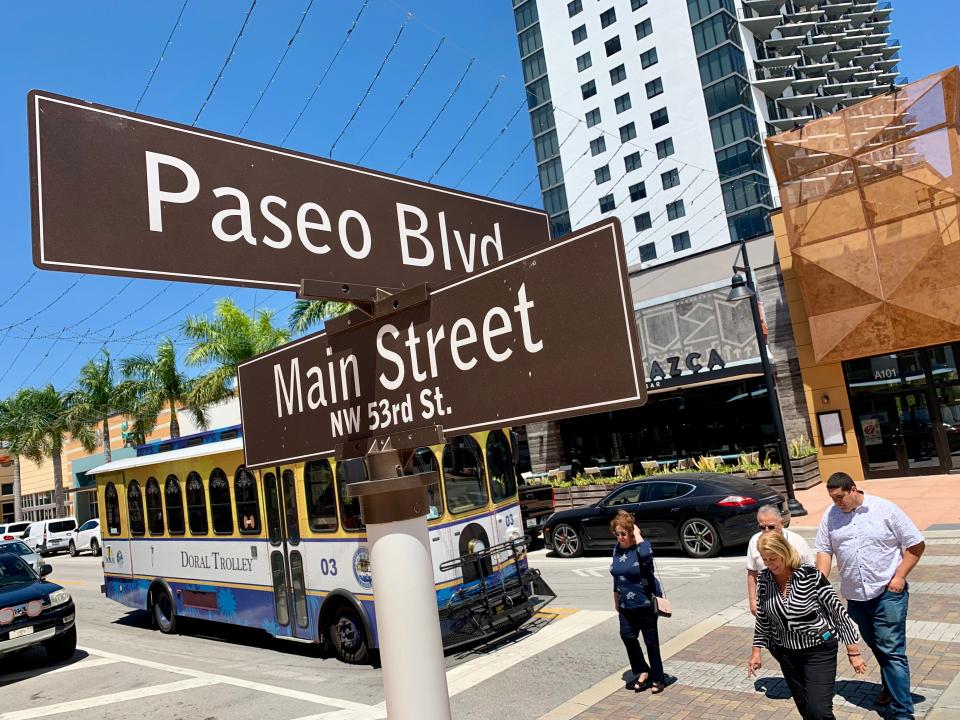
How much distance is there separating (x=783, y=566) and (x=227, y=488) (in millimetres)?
8703

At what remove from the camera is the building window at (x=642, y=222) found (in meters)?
58.7

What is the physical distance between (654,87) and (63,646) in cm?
5718

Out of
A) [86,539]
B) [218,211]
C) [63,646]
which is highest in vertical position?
[218,211]

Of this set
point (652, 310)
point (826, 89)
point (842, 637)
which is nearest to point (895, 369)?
point (652, 310)

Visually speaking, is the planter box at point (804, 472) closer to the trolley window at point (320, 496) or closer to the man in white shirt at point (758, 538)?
the trolley window at point (320, 496)

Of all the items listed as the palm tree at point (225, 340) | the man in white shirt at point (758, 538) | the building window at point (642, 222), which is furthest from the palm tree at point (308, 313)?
the building window at point (642, 222)

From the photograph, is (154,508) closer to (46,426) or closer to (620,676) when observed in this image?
→ (620,676)

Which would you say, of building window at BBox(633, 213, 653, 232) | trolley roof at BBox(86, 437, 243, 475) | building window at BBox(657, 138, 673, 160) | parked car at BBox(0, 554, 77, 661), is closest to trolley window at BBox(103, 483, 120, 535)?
trolley roof at BBox(86, 437, 243, 475)

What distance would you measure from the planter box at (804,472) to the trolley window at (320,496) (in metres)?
14.1

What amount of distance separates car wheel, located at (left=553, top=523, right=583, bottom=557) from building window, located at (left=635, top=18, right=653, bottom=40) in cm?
5353

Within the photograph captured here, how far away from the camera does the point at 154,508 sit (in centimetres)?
1268

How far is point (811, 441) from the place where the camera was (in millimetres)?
21391

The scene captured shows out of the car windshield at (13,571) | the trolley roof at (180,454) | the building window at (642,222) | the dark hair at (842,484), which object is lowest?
the car windshield at (13,571)

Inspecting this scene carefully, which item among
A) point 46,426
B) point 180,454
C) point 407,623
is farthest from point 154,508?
point 46,426
